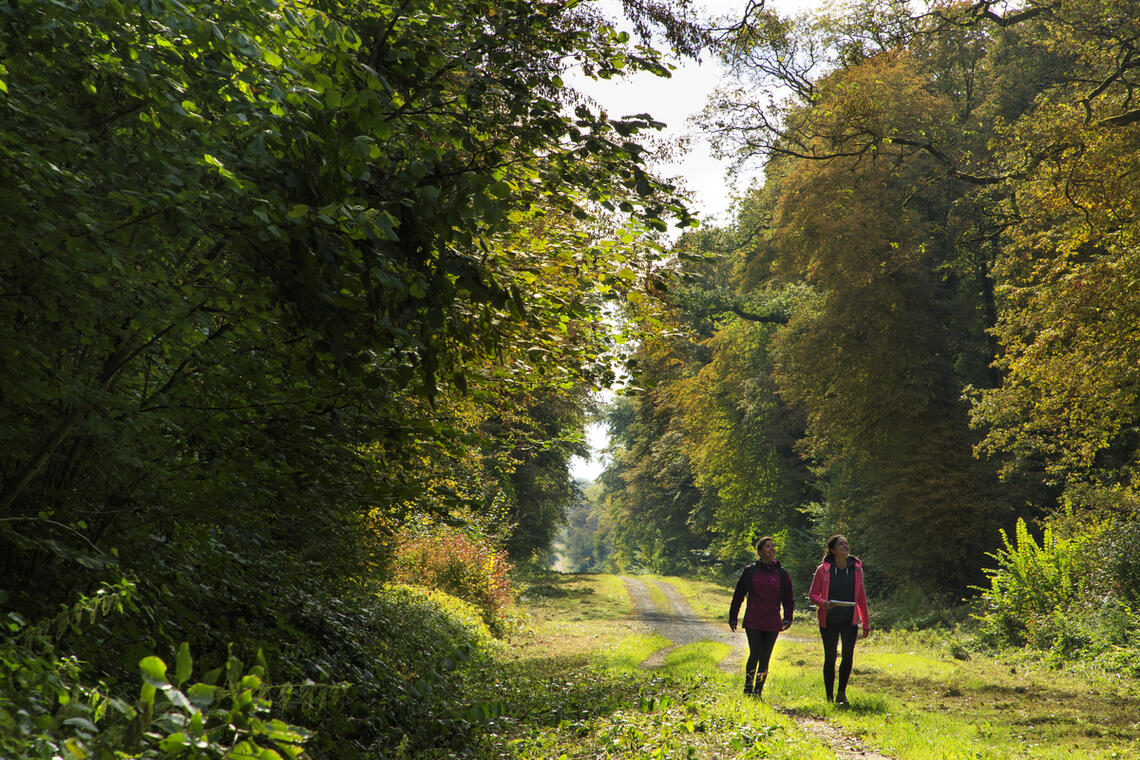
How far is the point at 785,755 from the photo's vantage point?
21.3 feet

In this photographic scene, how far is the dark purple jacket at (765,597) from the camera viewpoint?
9.55 meters

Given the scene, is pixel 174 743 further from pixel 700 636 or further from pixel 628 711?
pixel 700 636

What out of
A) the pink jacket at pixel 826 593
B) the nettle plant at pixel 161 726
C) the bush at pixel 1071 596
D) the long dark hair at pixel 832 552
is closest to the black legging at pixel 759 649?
the pink jacket at pixel 826 593

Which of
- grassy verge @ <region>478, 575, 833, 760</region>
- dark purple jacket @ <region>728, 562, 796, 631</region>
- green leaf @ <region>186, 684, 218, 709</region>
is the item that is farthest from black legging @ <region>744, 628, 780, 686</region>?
green leaf @ <region>186, 684, 218, 709</region>

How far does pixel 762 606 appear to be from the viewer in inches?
377

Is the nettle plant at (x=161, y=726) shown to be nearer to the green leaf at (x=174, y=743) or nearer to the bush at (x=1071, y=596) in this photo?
the green leaf at (x=174, y=743)

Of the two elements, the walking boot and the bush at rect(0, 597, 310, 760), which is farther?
the walking boot

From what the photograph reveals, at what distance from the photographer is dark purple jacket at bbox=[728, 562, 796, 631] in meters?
9.55

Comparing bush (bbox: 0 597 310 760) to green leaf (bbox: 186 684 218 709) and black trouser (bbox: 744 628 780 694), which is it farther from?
black trouser (bbox: 744 628 780 694)

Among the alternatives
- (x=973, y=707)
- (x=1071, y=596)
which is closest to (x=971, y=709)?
(x=973, y=707)

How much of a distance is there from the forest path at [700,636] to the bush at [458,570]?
432 cm

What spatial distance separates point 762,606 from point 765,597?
0.12 meters

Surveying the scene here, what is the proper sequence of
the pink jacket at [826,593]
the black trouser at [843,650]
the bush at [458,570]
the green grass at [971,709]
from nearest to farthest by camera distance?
the green grass at [971,709], the black trouser at [843,650], the pink jacket at [826,593], the bush at [458,570]

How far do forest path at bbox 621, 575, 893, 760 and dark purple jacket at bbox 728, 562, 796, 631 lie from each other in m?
0.98
